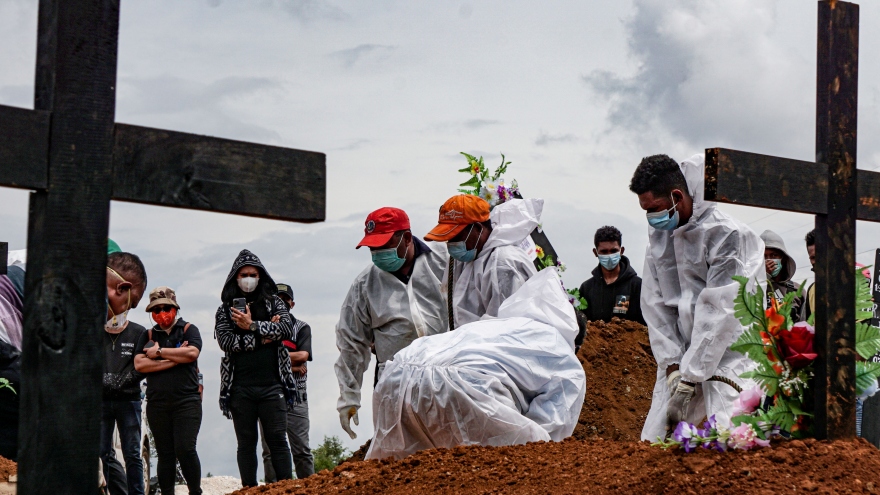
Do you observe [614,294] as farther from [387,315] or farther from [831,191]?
[831,191]

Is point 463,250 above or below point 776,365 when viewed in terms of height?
above

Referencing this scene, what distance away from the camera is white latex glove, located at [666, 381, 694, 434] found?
532 cm

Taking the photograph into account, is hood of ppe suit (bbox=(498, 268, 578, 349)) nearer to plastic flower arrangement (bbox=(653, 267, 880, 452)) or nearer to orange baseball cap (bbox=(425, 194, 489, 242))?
orange baseball cap (bbox=(425, 194, 489, 242))

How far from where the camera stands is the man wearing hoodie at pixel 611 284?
9.92m

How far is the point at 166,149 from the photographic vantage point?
3328 millimetres

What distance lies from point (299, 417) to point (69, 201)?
5921 millimetres

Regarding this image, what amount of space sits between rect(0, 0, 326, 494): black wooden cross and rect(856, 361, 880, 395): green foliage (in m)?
2.93

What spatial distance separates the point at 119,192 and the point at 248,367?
179 inches

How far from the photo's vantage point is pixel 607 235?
9984mm

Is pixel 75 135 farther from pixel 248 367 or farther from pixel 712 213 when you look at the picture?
pixel 248 367

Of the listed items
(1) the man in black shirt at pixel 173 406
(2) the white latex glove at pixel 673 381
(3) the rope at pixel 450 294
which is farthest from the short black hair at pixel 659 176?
(1) the man in black shirt at pixel 173 406

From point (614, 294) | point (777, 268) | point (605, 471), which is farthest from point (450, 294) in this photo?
point (614, 294)

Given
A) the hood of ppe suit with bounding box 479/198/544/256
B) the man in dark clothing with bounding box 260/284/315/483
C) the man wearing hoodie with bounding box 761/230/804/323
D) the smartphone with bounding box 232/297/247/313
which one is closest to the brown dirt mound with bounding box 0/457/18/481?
the smartphone with bounding box 232/297/247/313

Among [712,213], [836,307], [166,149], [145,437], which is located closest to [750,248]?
[712,213]
